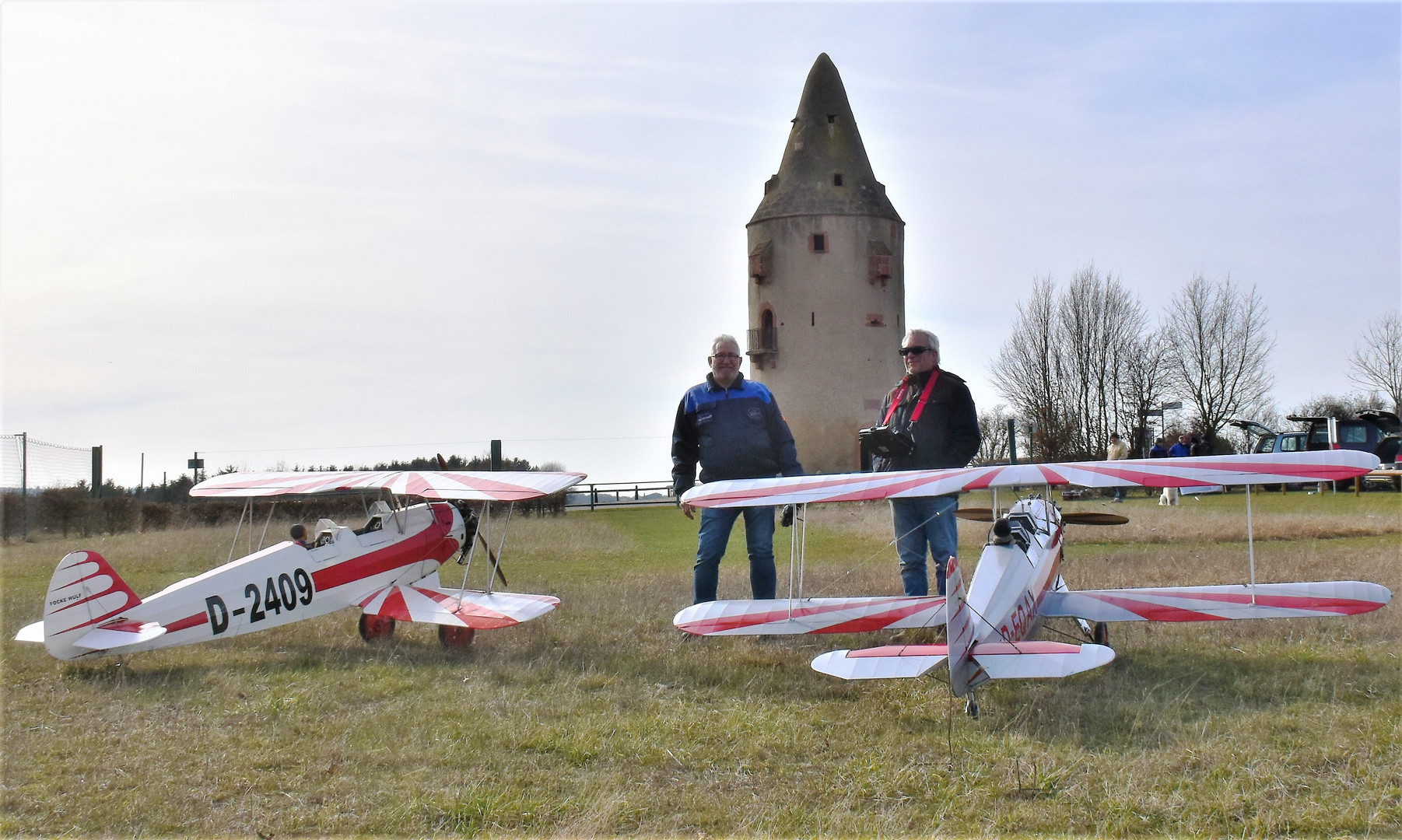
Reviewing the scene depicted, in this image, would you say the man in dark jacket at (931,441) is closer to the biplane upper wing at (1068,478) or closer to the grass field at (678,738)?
the grass field at (678,738)

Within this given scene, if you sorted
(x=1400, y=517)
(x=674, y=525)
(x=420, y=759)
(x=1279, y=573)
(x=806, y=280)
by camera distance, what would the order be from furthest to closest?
(x=806, y=280), (x=674, y=525), (x=1400, y=517), (x=1279, y=573), (x=420, y=759)

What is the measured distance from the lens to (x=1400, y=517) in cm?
1555

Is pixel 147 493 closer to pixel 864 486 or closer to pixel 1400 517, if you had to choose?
pixel 864 486

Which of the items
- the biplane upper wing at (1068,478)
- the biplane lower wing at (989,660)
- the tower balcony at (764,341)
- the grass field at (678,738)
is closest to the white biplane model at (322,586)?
the grass field at (678,738)

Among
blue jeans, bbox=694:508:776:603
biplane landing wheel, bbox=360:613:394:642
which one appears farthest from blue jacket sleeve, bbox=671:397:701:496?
biplane landing wheel, bbox=360:613:394:642

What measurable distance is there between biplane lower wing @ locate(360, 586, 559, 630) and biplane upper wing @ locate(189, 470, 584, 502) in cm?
74

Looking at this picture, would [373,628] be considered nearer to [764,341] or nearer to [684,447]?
[684,447]

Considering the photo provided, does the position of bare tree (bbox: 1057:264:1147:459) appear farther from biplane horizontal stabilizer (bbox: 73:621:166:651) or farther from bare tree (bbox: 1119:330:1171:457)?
biplane horizontal stabilizer (bbox: 73:621:166:651)

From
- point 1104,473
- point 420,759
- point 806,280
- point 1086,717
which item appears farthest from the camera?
point 806,280

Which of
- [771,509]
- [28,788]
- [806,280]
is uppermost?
[806,280]

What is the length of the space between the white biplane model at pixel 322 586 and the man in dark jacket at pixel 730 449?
99cm

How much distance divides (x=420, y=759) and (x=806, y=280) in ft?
100

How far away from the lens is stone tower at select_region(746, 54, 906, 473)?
34.0m

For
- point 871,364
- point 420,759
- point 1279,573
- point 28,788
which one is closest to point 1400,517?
point 1279,573
